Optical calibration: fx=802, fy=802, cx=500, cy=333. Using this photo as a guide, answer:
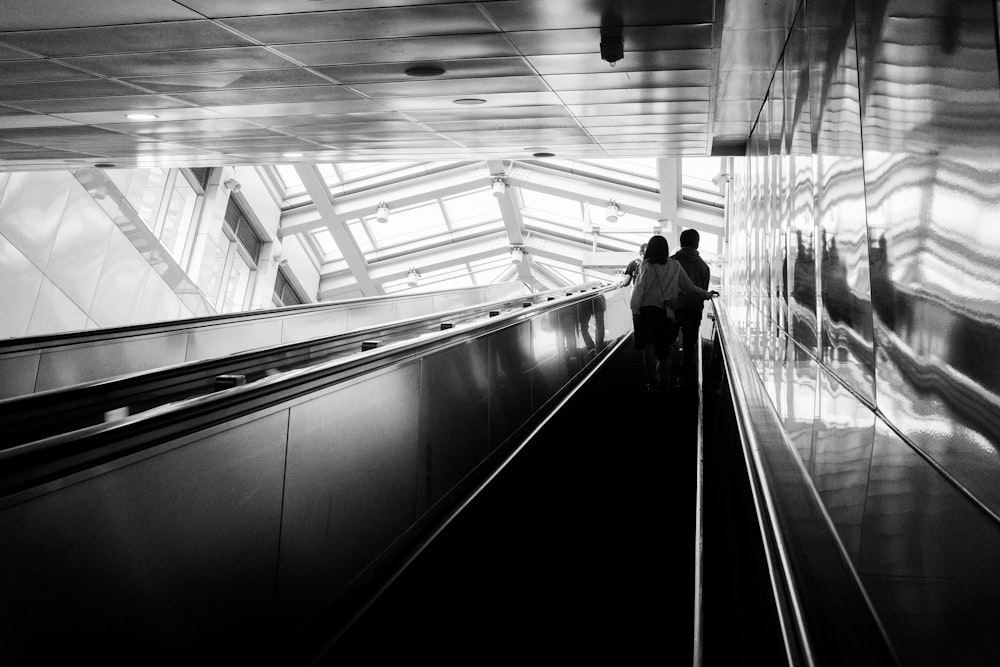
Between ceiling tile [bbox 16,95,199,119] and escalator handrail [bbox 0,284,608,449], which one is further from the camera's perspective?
ceiling tile [bbox 16,95,199,119]

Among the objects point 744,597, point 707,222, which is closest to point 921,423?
point 744,597

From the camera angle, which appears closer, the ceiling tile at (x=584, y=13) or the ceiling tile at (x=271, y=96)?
the ceiling tile at (x=584, y=13)

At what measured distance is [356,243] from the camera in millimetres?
26203

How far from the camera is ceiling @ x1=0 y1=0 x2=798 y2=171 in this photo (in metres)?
5.71

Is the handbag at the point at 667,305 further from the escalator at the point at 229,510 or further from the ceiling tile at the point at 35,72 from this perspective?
the ceiling tile at the point at 35,72

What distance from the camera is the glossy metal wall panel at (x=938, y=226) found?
99.6 inches

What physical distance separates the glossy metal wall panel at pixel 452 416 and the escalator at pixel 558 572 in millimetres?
250

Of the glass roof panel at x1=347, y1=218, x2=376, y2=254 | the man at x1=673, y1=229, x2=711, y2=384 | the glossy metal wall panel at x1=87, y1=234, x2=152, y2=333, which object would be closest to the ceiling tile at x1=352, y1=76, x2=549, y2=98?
the man at x1=673, y1=229, x2=711, y2=384

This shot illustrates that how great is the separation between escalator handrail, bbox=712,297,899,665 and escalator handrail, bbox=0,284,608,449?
1.98 meters

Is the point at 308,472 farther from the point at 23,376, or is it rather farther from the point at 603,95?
the point at 603,95

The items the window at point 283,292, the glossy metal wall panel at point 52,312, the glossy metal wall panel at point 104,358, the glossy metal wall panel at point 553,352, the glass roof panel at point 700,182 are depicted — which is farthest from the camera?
the window at point 283,292

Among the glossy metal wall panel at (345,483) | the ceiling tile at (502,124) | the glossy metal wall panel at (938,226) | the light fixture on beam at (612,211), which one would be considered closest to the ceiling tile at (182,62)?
the ceiling tile at (502,124)

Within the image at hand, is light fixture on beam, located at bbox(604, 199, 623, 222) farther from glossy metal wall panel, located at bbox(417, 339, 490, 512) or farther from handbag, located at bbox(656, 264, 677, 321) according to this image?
glossy metal wall panel, located at bbox(417, 339, 490, 512)

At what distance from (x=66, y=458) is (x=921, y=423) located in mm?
2953
